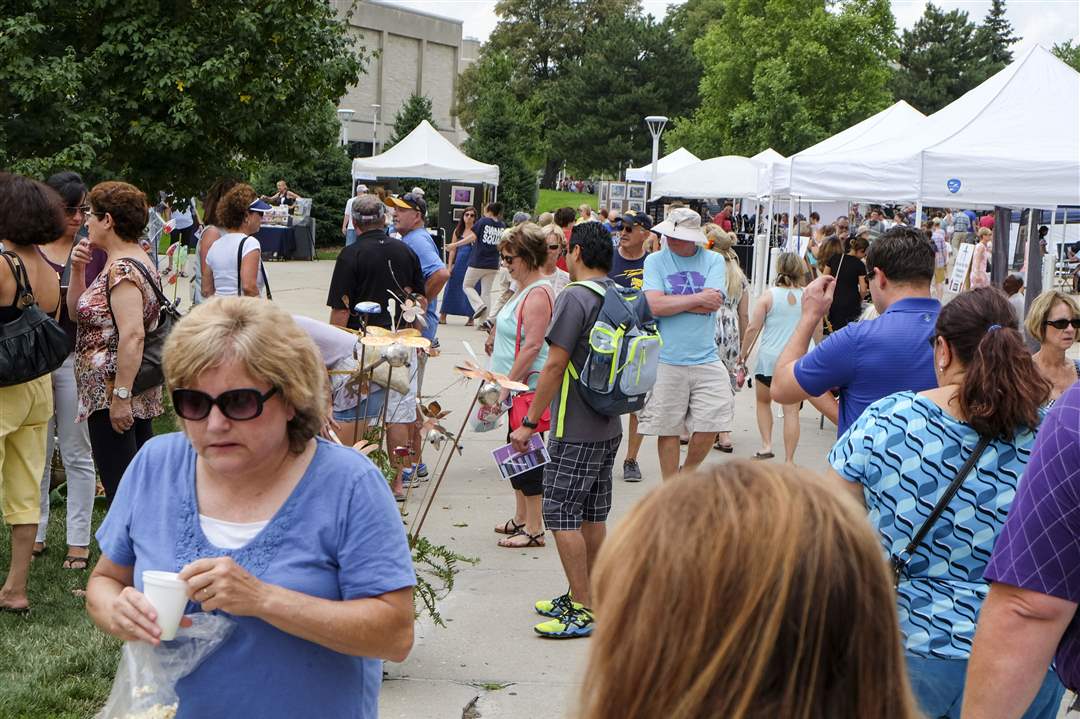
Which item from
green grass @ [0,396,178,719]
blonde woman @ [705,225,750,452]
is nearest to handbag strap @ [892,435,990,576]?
green grass @ [0,396,178,719]

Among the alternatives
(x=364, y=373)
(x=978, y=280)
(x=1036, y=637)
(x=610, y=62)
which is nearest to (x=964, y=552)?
(x=1036, y=637)

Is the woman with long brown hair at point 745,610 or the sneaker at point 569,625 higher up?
the woman with long brown hair at point 745,610

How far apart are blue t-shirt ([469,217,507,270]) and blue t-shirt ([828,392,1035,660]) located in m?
14.0

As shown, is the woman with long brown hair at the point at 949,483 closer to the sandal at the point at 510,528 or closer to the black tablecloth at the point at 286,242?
the sandal at the point at 510,528

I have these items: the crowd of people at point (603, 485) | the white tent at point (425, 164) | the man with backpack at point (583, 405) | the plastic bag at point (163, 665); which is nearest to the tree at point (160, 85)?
the crowd of people at point (603, 485)

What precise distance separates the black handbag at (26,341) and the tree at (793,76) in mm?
43843

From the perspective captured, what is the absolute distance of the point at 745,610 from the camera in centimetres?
117

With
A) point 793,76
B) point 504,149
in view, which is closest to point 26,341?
point 504,149

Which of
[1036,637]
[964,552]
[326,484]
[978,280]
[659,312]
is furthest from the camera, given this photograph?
[978,280]

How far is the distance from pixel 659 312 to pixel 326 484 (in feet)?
17.5

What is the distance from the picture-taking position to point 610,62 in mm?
66812

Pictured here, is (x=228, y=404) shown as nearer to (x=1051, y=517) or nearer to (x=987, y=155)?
(x=1051, y=517)

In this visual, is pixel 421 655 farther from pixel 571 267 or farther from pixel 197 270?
pixel 197 270

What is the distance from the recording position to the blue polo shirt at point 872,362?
160 inches
